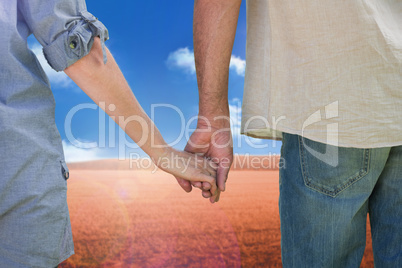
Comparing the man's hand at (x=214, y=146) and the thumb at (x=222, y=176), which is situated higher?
the man's hand at (x=214, y=146)

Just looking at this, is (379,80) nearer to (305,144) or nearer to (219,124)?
(305,144)

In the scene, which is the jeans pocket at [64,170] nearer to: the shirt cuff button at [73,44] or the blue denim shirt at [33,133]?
the blue denim shirt at [33,133]

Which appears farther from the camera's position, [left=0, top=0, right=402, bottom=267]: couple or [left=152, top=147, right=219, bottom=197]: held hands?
[left=152, top=147, right=219, bottom=197]: held hands

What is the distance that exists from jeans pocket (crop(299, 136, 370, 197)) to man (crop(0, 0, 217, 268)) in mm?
714

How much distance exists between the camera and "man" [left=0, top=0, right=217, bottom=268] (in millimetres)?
867

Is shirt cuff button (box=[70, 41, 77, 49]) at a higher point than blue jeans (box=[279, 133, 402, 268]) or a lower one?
higher

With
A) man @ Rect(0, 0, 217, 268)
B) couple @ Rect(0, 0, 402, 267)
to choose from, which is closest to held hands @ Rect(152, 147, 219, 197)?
couple @ Rect(0, 0, 402, 267)

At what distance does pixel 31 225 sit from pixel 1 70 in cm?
39

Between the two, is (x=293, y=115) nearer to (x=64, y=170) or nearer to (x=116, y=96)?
(x=116, y=96)

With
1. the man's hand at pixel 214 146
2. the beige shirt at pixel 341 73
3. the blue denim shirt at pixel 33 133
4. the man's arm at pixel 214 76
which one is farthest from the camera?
the man's hand at pixel 214 146

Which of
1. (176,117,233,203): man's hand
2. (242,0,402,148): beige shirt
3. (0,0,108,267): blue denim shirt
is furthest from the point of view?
(176,117,233,203): man's hand

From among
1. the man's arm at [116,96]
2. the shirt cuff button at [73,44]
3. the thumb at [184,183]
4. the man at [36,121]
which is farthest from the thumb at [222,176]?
the shirt cuff button at [73,44]

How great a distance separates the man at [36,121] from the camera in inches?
34.1

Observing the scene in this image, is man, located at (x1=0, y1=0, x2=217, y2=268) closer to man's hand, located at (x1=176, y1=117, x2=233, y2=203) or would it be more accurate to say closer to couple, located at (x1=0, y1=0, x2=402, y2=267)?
couple, located at (x1=0, y1=0, x2=402, y2=267)
